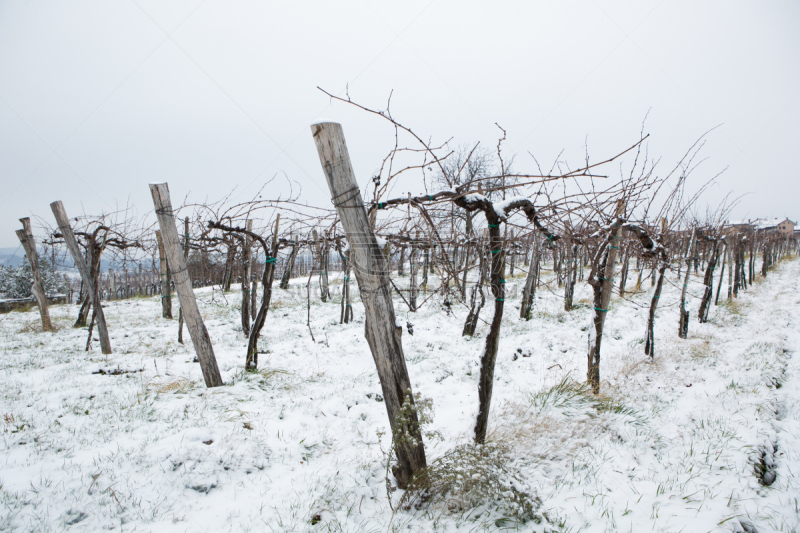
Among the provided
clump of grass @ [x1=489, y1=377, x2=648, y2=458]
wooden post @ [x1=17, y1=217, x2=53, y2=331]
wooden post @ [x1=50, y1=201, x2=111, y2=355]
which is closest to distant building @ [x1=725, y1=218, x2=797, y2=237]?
clump of grass @ [x1=489, y1=377, x2=648, y2=458]

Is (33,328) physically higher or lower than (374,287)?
lower

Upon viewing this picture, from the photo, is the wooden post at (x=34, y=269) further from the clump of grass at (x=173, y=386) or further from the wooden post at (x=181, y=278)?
the wooden post at (x=181, y=278)

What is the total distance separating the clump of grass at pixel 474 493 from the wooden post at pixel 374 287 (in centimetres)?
15

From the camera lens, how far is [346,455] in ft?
10.7

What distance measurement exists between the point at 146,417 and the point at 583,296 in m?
13.9

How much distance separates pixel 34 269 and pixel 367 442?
11.3m

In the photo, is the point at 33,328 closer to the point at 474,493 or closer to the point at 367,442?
the point at 367,442

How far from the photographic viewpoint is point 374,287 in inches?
89.9

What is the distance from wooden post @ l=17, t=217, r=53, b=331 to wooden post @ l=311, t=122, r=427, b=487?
11118 millimetres

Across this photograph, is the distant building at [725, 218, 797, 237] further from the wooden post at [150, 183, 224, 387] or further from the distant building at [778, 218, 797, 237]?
the wooden post at [150, 183, 224, 387]

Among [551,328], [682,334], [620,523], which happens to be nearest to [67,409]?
[620,523]

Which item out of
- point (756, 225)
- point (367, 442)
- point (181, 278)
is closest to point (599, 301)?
point (367, 442)

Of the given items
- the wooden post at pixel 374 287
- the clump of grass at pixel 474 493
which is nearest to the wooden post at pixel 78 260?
the wooden post at pixel 374 287

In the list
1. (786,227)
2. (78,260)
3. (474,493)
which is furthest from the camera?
A: (786,227)
